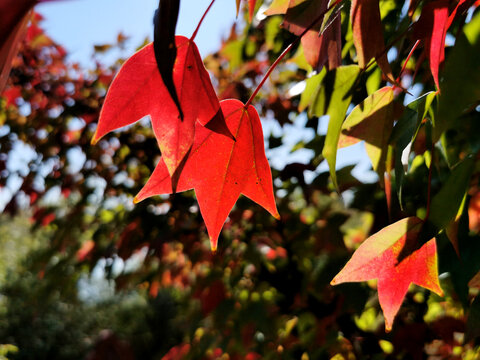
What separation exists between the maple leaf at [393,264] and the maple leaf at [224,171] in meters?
0.10

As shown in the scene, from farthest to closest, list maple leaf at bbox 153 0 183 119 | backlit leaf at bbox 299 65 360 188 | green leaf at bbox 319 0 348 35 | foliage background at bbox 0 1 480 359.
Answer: foliage background at bbox 0 1 480 359
backlit leaf at bbox 299 65 360 188
green leaf at bbox 319 0 348 35
maple leaf at bbox 153 0 183 119

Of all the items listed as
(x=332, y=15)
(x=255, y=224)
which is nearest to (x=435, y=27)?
(x=332, y=15)

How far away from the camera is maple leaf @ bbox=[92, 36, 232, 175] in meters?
0.44

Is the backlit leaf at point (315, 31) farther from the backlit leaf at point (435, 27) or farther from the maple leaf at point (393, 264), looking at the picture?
the maple leaf at point (393, 264)

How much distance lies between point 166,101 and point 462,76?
264 millimetres

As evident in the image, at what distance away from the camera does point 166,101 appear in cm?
45

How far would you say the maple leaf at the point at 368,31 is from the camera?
0.46 m

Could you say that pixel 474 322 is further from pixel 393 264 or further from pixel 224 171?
pixel 224 171

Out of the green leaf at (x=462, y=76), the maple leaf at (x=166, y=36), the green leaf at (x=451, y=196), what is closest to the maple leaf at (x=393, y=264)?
the green leaf at (x=451, y=196)

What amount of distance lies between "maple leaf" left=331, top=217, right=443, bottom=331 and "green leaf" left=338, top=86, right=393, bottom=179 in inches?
3.9

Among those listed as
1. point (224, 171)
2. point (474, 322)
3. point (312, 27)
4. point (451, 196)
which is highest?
point (312, 27)

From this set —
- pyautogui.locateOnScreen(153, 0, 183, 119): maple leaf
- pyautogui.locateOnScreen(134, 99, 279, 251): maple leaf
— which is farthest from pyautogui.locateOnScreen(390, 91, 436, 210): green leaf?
pyautogui.locateOnScreen(153, 0, 183, 119): maple leaf

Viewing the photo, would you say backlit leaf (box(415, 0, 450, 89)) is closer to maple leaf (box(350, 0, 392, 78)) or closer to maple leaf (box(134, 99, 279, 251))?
maple leaf (box(350, 0, 392, 78))

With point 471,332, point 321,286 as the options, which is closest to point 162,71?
point 471,332
